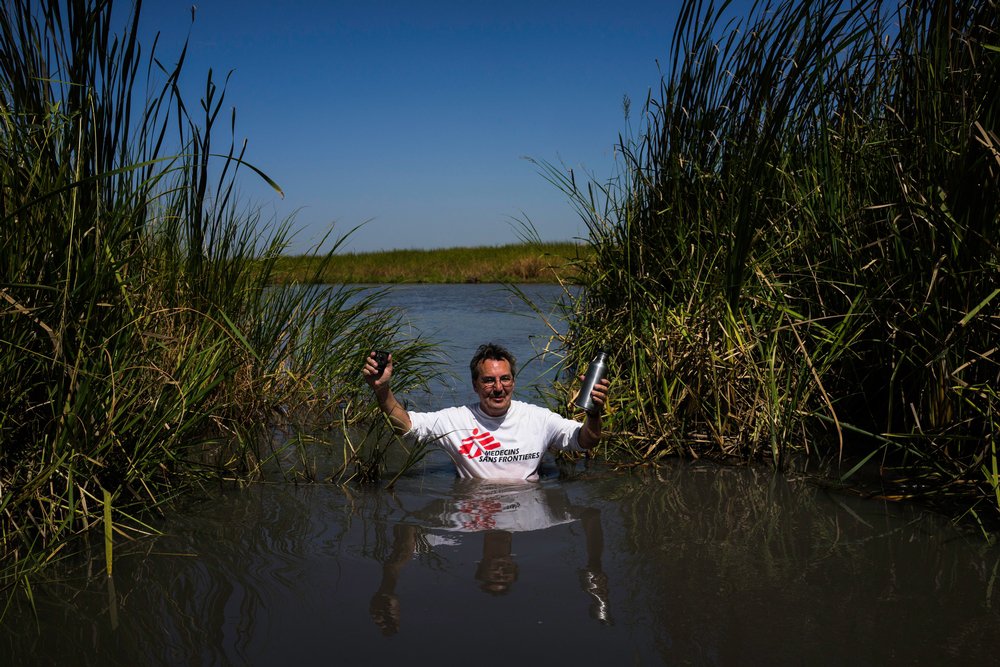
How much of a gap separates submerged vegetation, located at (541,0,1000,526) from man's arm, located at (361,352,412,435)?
1.24 m

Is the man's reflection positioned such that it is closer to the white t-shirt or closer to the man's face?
the white t-shirt

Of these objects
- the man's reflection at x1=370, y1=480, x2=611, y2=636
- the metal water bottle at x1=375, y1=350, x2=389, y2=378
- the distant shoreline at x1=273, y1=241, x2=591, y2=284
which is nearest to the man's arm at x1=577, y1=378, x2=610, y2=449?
the man's reflection at x1=370, y1=480, x2=611, y2=636

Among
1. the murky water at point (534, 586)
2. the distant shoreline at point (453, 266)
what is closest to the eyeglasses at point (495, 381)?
the murky water at point (534, 586)

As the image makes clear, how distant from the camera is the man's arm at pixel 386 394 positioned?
4438 millimetres

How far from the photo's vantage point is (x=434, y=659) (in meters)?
2.54

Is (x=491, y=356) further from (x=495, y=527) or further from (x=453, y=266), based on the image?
(x=453, y=266)

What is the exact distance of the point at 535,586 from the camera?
10.2 ft

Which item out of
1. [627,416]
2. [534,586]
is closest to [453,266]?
[627,416]

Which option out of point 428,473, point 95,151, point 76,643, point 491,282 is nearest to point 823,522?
point 428,473

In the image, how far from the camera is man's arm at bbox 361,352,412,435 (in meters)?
4.44

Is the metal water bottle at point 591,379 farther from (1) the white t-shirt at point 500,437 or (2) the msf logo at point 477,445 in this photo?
(2) the msf logo at point 477,445

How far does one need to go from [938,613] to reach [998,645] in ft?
0.80

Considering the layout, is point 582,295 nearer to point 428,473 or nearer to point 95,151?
point 428,473

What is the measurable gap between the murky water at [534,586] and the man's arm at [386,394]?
546mm
